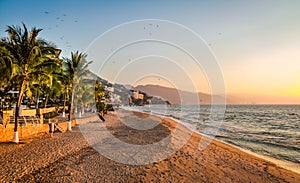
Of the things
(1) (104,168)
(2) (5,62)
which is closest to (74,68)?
(2) (5,62)

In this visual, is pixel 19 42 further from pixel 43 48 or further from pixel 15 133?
pixel 15 133

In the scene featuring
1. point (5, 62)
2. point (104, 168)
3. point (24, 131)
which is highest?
point (5, 62)

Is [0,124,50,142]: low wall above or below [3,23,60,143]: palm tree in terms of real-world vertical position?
below

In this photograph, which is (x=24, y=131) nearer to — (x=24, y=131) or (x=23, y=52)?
(x=24, y=131)

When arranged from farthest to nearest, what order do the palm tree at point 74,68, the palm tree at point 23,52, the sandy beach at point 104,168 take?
the palm tree at point 74,68
the palm tree at point 23,52
the sandy beach at point 104,168

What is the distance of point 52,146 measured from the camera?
9.83 meters

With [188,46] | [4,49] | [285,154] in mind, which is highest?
[188,46]

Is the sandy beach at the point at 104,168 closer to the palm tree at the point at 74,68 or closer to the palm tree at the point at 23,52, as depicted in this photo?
the palm tree at the point at 23,52

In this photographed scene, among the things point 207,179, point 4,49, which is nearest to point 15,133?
point 4,49

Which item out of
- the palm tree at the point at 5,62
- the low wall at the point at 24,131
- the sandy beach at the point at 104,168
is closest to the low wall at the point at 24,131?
the low wall at the point at 24,131

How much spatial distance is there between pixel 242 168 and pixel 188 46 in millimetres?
8274

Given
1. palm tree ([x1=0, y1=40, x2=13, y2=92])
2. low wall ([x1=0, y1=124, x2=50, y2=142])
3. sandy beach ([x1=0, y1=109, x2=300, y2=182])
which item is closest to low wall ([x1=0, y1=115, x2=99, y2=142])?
low wall ([x1=0, y1=124, x2=50, y2=142])

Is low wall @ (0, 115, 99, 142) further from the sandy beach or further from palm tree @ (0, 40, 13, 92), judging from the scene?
palm tree @ (0, 40, 13, 92)

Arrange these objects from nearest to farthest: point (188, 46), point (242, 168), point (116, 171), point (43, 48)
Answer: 1. point (116, 171)
2. point (242, 168)
3. point (43, 48)
4. point (188, 46)
